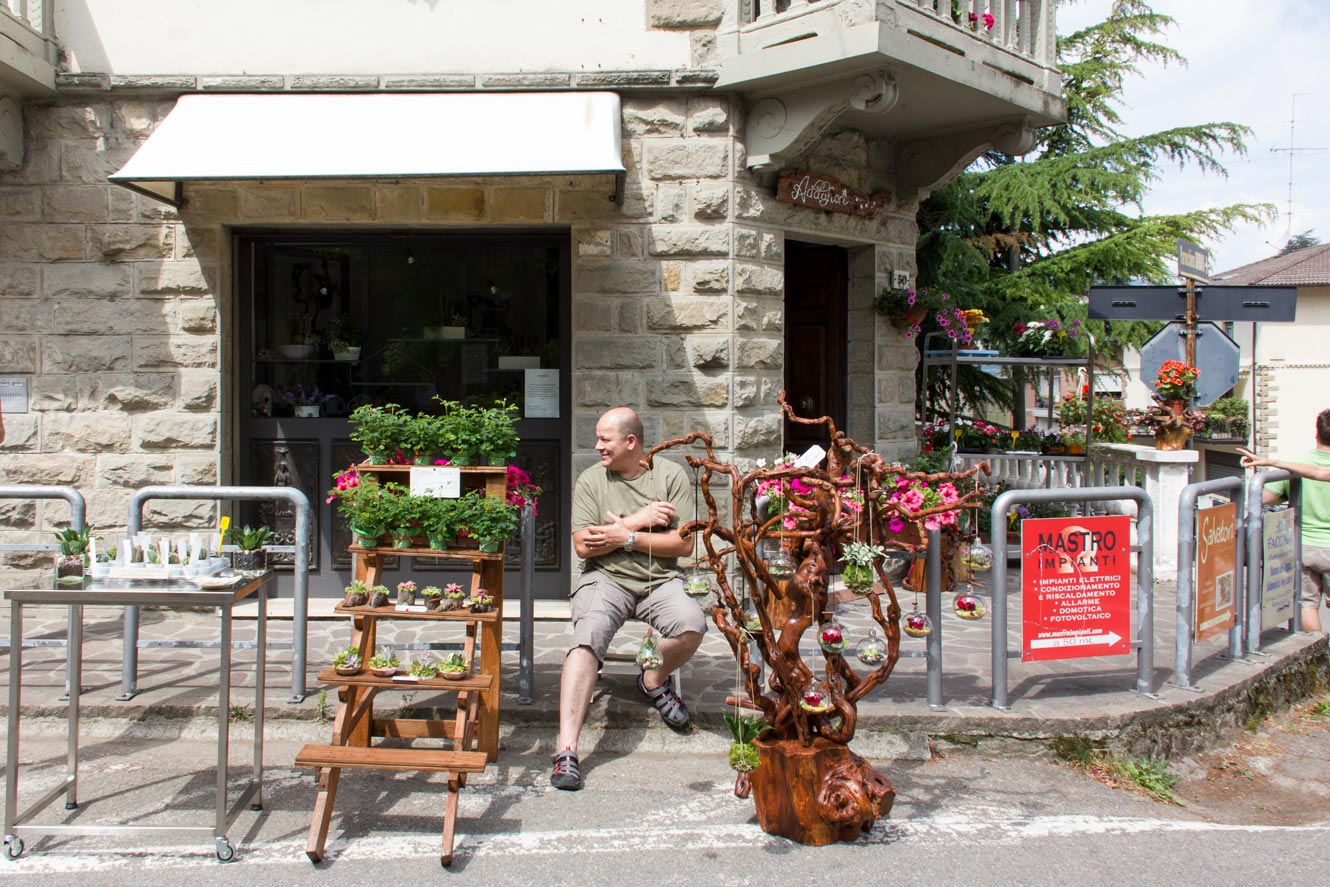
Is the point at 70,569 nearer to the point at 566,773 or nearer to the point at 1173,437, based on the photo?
the point at 566,773

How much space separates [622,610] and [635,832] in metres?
1.14

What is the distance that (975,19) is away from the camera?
7.35 m

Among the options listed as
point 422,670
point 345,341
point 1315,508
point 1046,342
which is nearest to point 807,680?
point 422,670

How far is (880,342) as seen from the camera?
826 centimetres

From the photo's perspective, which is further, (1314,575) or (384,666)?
(1314,575)

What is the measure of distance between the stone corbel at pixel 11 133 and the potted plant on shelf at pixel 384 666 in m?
4.98

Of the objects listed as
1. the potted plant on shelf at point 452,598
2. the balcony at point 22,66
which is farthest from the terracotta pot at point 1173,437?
the balcony at point 22,66

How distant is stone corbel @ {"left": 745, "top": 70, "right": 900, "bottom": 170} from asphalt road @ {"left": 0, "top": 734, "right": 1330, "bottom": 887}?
4.06 metres

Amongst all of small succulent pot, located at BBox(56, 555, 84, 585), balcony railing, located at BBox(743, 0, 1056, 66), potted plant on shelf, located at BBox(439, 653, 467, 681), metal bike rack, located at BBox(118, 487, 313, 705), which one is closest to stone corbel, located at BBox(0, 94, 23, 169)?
metal bike rack, located at BBox(118, 487, 313, 705)

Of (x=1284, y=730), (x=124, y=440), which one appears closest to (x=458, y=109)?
(x=124, y=440)

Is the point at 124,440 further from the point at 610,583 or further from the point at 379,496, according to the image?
the point at 610,583

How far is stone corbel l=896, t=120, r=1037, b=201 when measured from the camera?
7691mm

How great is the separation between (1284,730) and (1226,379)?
407 cm

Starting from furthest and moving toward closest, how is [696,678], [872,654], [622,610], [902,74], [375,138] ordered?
1. [902,74]
2. [375,138]
3. [696,678]
4. [622,610]
5. [872,654]
